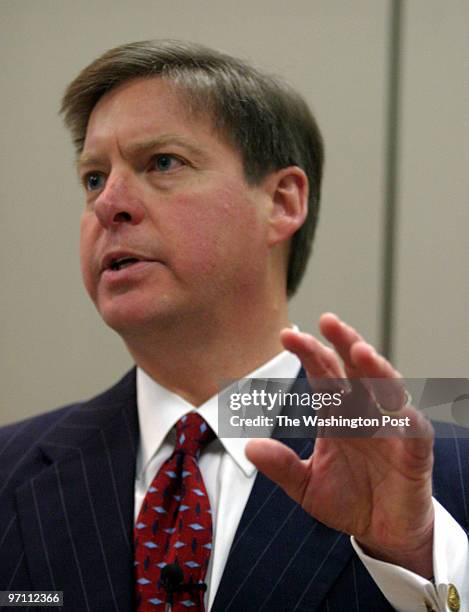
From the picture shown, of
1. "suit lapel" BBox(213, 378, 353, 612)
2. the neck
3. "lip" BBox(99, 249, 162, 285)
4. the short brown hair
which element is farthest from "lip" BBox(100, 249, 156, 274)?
"suit lapel" BBox(213, 378, 353, 612)

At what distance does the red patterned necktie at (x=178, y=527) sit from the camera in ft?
3.56

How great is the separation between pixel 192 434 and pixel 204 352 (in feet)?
0.47

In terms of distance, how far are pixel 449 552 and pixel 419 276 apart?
2.58ft

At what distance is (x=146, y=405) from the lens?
1.32 metres

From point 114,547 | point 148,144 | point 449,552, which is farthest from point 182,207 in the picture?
point 449,552

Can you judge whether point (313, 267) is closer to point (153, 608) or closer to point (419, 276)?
point (419, 276)

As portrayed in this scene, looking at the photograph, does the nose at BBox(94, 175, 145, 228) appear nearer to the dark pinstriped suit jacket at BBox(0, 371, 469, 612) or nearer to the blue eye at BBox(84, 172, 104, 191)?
the blue eye at BBox(84, 172, 104, 191)

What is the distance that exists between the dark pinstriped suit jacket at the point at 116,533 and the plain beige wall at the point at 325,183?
1.58ft

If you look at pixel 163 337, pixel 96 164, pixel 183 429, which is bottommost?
pixel 183 429

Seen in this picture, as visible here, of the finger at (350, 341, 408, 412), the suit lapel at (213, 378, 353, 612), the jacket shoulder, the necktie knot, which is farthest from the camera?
the jacket shoulder

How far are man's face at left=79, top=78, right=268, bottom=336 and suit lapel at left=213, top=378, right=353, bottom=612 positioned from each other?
0.34m

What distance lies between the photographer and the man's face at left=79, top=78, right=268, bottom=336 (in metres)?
1.23

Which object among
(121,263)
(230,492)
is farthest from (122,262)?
(230,492)

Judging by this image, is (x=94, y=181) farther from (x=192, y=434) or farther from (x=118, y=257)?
(x=192, y=434)
